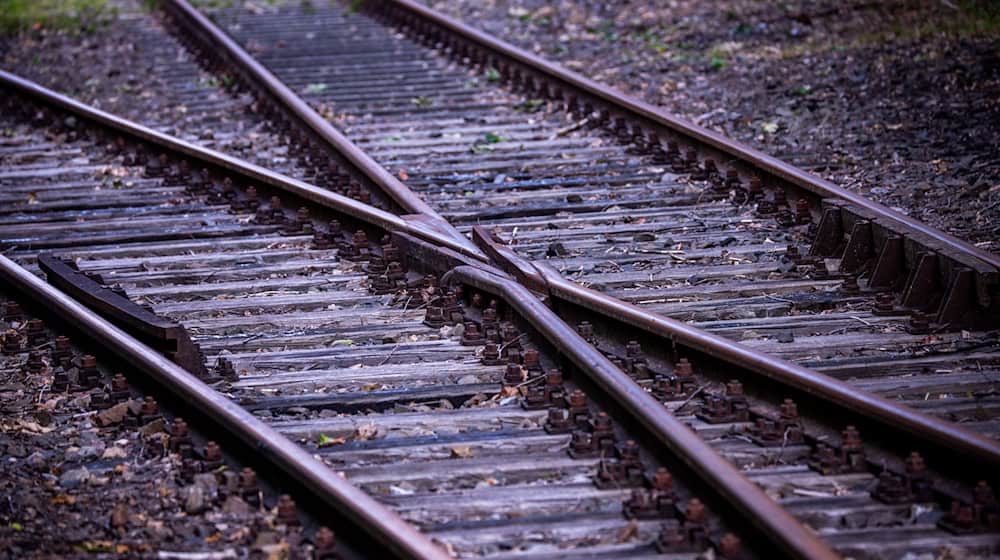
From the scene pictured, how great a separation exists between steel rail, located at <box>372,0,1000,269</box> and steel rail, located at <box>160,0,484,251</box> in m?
1.88

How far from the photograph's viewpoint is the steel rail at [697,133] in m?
6.36

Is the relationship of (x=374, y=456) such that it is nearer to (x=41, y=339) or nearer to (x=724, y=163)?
(x=41, y=339)

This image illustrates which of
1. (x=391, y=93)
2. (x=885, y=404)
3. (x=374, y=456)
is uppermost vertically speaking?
(x=391, y=93)

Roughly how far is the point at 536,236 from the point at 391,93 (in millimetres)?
4191

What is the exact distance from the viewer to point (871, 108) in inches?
397

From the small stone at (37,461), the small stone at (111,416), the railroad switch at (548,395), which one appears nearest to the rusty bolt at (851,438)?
the railroad switch at (548,395)

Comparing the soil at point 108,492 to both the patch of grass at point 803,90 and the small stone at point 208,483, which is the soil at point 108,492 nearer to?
the small stone at point 208,483

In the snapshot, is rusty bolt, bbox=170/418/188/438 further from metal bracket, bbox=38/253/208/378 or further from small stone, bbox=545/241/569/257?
small stone, bbox=545/241/569/257

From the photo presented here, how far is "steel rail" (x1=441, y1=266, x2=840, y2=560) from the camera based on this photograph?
376cm

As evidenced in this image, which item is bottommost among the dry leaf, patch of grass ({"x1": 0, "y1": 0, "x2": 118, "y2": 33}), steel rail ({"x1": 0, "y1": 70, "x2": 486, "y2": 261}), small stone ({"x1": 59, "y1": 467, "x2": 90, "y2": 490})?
small stone ({"x1": 59, "y1": 467, "x2": 90, "y2": 490})

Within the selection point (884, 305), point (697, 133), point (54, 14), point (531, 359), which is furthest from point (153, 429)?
point (54, 14)

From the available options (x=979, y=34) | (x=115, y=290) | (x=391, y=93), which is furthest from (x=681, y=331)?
(x=979, y=34)

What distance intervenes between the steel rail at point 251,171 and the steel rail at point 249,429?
1658 mm

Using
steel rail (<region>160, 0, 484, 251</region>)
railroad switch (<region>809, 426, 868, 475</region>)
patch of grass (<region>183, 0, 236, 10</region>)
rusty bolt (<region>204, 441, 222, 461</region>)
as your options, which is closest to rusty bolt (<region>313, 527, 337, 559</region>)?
rusty bolt (<region>204, 441, 222, 461</region>)
